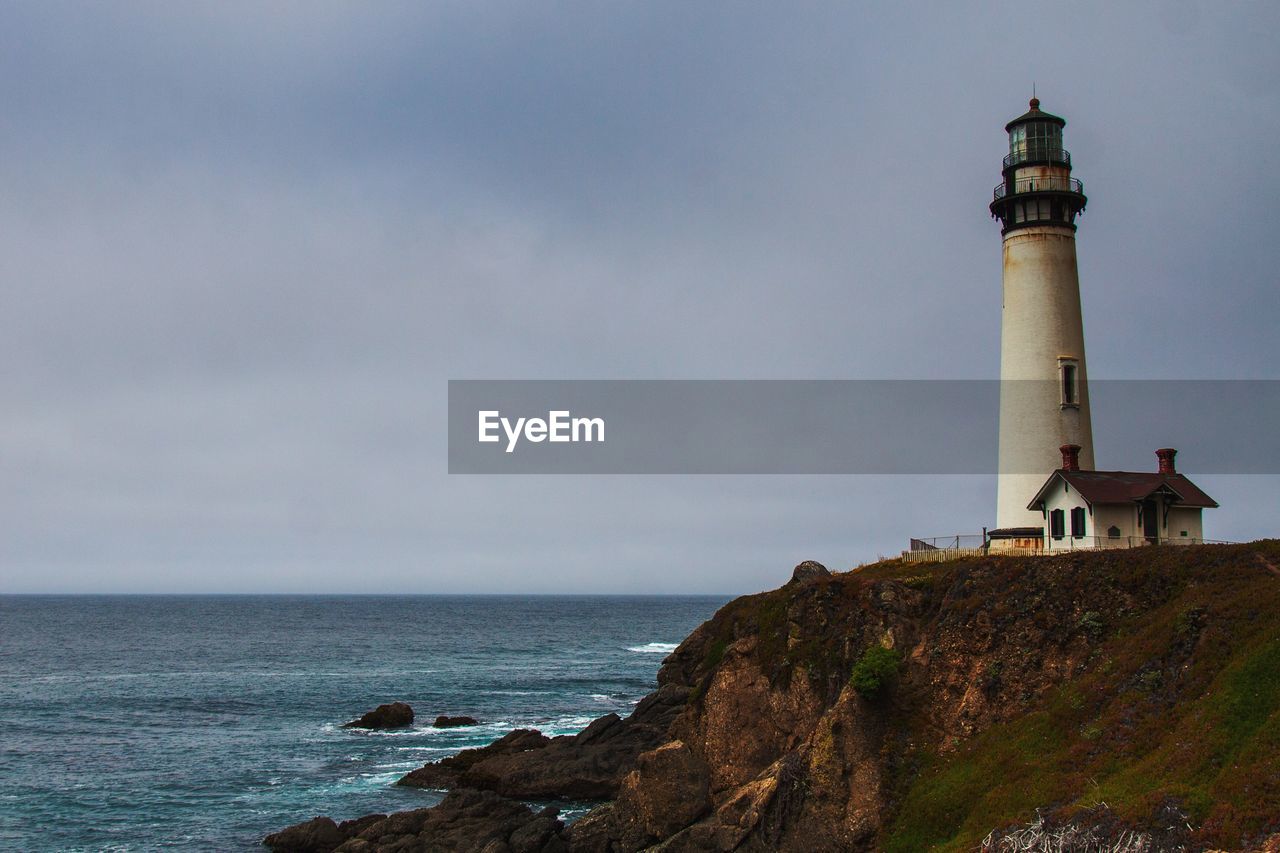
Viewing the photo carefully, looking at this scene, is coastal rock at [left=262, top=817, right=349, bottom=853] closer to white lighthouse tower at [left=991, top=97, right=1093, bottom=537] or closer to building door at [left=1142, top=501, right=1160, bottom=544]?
white lighthouse tower at [left=991, top=97, right=1093, bottom=537]

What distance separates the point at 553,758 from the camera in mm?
47906

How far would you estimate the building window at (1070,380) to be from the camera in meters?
41.8

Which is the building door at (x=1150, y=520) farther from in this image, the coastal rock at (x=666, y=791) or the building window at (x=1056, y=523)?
the coastal rock at (x=666, y=791)

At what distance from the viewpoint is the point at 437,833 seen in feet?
124

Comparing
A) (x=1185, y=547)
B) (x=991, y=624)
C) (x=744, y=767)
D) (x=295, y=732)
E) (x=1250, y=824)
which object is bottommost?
(x=295, y=732)

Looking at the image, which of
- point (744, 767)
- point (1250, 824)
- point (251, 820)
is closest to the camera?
point (1250, 824)

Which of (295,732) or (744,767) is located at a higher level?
(744,767)

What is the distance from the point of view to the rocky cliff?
76.8 ft

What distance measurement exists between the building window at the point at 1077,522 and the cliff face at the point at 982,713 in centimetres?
437

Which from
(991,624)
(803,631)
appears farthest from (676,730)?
(991,624)

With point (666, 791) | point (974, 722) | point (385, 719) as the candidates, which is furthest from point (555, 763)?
point (974, 722)

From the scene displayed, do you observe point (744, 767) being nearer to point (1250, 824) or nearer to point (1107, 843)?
point (1107, 843)

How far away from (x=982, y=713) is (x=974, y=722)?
0.41m

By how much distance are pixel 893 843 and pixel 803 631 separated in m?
10.2
